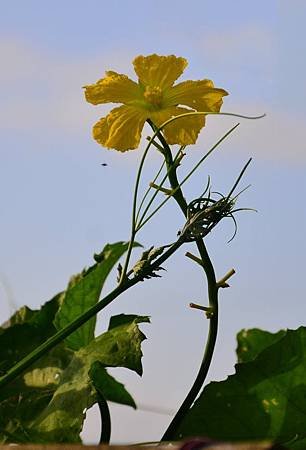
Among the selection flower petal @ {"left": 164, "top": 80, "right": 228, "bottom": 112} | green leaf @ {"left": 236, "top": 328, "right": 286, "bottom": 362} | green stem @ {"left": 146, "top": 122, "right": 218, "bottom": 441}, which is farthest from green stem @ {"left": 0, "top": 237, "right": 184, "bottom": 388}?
green leaf @ {"left": 236, "top": 328, "right": 286, "bottom": 362}

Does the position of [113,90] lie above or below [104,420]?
above

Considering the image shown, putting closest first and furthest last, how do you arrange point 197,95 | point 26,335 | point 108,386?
point 108,386, point 197,95, point 26,335

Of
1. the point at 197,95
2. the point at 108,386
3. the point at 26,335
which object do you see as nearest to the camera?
the point at 108,386

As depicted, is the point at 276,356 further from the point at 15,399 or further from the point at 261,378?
the point at 15,399

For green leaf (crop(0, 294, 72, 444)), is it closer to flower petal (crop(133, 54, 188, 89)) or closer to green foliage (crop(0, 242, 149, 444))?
green foliage (crop(0, 242, 149, 444))

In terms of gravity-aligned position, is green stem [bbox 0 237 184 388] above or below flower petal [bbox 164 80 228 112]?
below

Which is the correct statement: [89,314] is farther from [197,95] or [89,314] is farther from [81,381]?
[197,95]

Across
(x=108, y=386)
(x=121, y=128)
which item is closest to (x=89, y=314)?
(x=108, y=386)

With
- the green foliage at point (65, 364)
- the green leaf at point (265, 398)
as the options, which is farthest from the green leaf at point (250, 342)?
the green leaf at point (265, 398)

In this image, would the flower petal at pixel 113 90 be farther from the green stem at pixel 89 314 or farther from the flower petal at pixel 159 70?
the green stem at pixel 89 314

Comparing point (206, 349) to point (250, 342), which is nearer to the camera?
point (206, 349)
